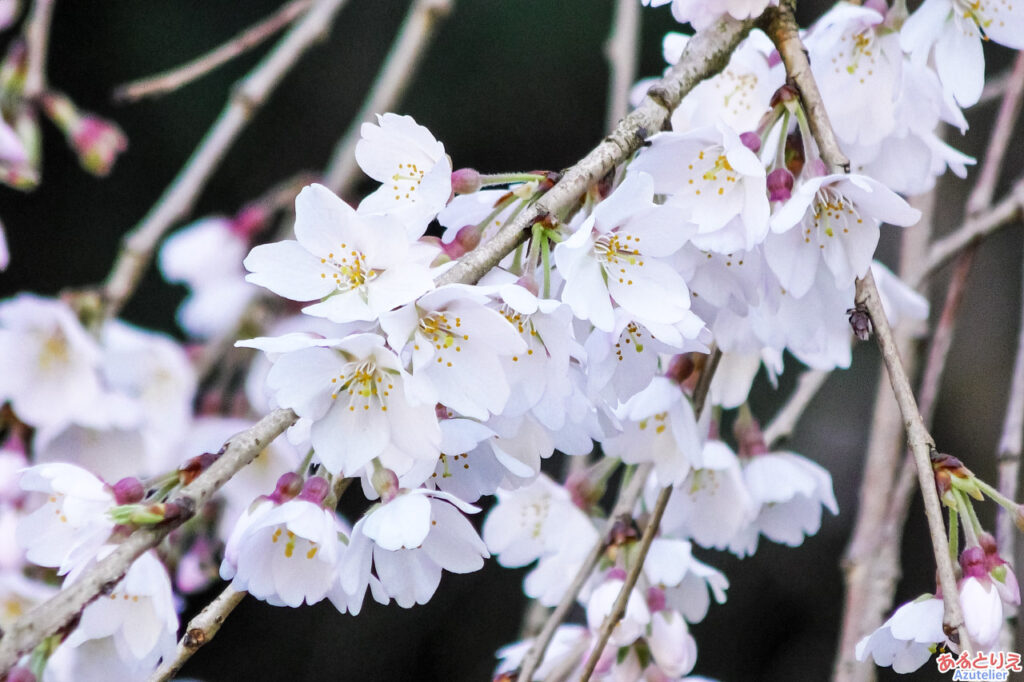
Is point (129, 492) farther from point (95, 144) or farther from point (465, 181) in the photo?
point (95, 144)

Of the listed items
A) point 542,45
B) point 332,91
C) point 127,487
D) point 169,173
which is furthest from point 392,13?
point 127,487

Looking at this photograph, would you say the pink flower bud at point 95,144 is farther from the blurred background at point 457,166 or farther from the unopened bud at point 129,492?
the blurred background at point 457,166

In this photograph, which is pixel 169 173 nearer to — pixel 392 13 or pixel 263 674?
pixel 392 13

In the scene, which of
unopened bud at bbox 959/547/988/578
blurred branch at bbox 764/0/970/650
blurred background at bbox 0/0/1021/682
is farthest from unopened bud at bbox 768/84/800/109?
blurred background at bbox 0/0/1021/682

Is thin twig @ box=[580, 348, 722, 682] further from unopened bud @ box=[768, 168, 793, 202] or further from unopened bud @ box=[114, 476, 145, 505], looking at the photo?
unopened bud @ box=[114, 476, 145, 505]

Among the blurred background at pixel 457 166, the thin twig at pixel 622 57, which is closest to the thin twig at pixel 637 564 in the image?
the thin twig at pixel 622 57

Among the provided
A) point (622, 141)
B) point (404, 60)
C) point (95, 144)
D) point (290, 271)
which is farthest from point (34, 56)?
point (622, 141)
